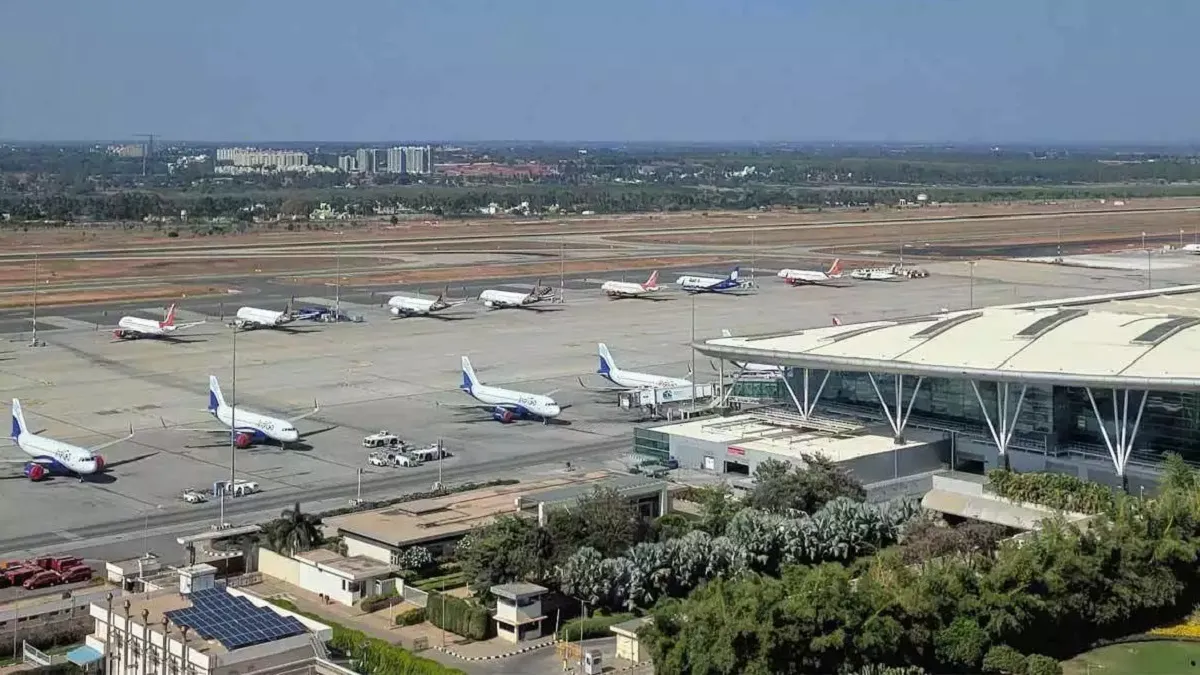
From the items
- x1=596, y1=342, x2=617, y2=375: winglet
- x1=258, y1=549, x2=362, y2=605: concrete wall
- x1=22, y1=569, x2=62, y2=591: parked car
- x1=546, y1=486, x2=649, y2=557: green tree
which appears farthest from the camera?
x1=596, y1=342, x2=617, y2=375: winglet

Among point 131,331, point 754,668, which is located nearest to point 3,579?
point 754,668

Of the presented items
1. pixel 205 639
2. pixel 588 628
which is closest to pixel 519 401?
pixel 588 628

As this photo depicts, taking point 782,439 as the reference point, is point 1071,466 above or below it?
above

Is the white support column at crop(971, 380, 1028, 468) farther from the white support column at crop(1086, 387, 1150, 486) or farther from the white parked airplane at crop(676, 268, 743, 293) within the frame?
the white parked airplane at crop(676, 268, 743, 293)

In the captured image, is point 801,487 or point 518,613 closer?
point 518,613

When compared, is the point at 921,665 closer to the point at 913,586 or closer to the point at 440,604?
the point at 913,586

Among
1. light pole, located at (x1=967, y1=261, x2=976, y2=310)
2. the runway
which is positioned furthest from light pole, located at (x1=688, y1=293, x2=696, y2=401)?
light pole, located at (x1=967, y1=261, x2=976, y2=310)

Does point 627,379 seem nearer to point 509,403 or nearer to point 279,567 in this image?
point 509,403
